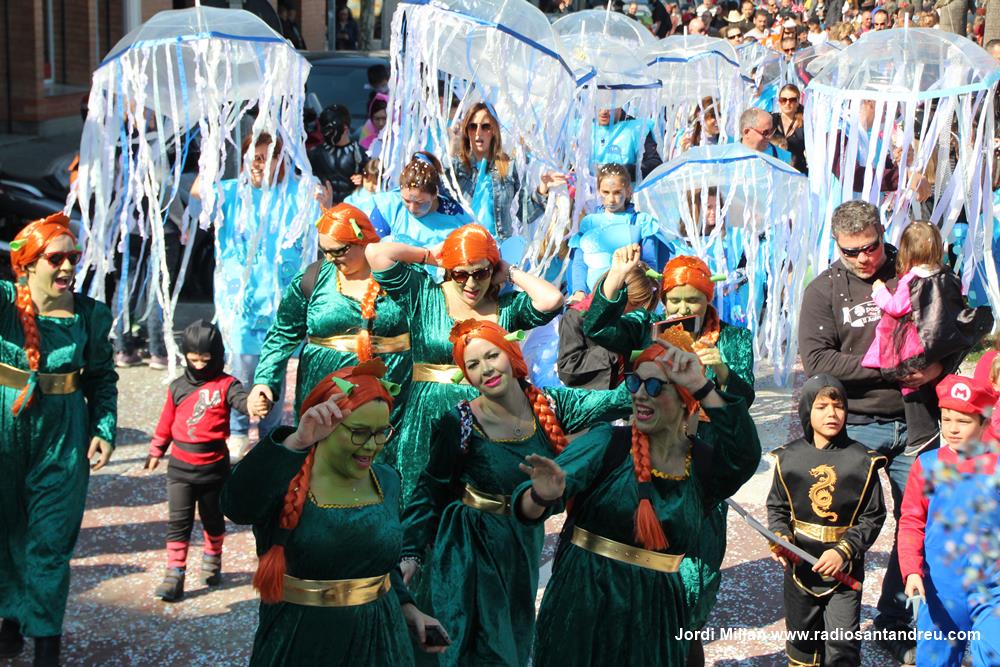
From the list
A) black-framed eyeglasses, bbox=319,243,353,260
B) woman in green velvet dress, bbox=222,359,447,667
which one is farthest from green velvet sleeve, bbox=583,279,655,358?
woman in green velvet dress, bbox=222,359,447,667

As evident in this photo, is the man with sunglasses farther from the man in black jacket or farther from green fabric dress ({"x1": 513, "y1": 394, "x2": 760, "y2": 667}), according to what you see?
green fabric dress ({"x1": 513, "y1": 394, "x2": 760, "y2": 667})

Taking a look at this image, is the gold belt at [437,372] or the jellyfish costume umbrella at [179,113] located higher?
the jellyfish costume umbrella at [179,113]

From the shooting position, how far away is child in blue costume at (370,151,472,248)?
244 inches

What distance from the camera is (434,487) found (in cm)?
406

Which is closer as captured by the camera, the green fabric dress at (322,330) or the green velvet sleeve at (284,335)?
the green fabric dress at (322,330)

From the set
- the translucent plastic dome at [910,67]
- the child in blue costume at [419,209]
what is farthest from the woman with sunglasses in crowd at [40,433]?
the translucent plastic dome at [910,67]

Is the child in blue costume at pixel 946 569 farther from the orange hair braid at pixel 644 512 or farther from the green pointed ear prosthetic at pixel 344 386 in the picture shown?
the green pointed ear prosthetic at pixel 344 386

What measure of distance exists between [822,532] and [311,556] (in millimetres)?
2202

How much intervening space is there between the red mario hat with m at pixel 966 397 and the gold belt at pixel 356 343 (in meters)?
2.24

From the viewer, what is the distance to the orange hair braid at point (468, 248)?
488 cm

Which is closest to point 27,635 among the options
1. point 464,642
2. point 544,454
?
point 464,642

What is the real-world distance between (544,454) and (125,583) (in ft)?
8.11

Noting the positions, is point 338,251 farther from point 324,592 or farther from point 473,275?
point 324,592

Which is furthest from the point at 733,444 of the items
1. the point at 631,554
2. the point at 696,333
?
the point at 696,333
